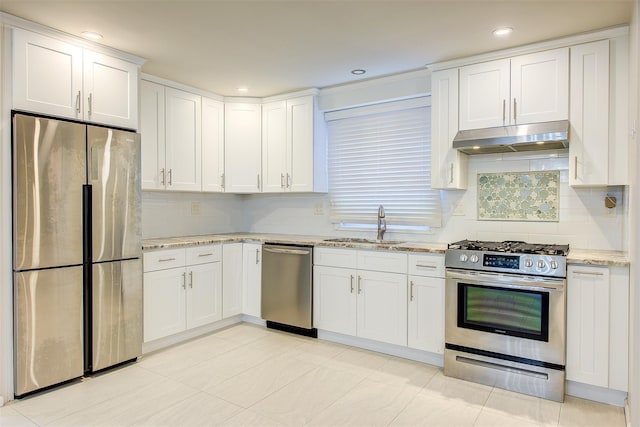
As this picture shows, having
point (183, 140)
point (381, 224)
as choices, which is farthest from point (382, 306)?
point (183, 140)

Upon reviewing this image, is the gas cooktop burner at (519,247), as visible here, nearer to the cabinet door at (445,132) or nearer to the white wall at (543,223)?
the white wall at (543,223)

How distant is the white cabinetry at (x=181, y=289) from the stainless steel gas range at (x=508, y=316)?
7.28ft

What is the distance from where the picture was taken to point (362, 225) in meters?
4.25

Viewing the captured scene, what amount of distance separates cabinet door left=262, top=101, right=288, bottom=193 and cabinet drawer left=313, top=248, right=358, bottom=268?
3.16 ft

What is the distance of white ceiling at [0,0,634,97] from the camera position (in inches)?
96.6

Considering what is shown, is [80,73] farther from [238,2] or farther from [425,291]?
[425,291]

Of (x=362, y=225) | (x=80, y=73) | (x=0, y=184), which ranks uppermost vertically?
(x=80, y=73)

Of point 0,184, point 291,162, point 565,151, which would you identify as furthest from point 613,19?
point 0,184

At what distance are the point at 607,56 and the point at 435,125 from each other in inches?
48.2

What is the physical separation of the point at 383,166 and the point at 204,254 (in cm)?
196

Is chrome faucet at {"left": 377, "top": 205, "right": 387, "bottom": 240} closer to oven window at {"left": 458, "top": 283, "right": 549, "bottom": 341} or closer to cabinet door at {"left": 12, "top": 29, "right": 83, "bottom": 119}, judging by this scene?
oven window at {"left": 458, "top": 283, "right": 549, "bottom": 341}

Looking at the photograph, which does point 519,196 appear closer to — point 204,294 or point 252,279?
point 252,279

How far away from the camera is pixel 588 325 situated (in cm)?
258

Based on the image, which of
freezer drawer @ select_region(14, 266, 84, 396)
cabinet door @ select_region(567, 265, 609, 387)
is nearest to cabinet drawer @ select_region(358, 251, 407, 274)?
cabinet door @ select_region(567, 265, 609, 387)
